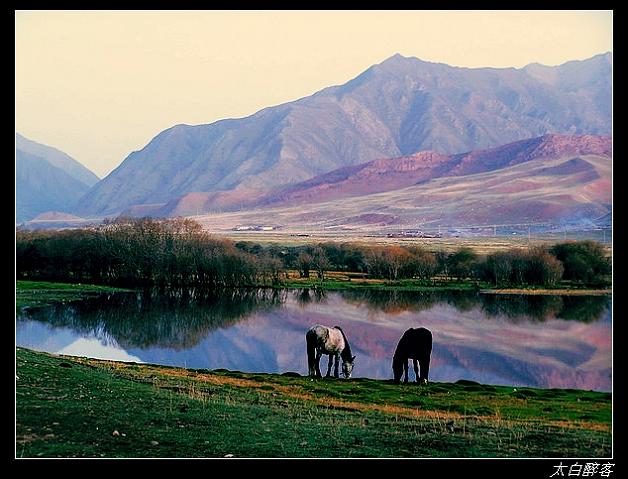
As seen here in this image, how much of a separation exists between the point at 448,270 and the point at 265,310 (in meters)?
4.73

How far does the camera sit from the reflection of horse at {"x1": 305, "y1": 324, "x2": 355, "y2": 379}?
1497 centimetres

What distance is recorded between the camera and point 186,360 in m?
17.4

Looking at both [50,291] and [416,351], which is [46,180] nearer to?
[50,291]

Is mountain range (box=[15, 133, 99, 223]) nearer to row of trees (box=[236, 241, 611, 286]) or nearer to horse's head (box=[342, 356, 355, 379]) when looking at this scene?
row of trees (box=[236, 241, 611, 286])

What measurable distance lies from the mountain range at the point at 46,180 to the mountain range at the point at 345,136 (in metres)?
0.43

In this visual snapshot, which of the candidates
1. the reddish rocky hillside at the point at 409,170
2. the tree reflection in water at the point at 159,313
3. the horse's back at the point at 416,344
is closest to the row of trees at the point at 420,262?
the tree reflection in water at the point at 159,313

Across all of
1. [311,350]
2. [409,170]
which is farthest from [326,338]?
[409,170]

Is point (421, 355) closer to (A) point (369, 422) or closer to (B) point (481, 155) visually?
(A) point (369, 422)

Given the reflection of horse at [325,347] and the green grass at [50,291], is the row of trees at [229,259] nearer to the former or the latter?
the green grass at [50,291]

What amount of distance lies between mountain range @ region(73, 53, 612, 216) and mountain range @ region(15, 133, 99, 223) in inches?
17.0

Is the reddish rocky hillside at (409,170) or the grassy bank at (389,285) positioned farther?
the grassy bank at (389,285)

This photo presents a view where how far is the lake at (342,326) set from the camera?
53.3 ft

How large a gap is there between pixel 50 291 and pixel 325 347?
833 centimetres
